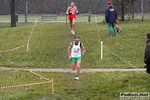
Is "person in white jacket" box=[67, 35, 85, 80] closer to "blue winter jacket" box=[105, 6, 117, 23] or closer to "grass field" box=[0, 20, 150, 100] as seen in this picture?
"grass field" box=[0, 20, 150, 100]

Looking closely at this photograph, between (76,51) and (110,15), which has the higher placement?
(110,15)

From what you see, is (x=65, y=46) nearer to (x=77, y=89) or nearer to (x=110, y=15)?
(x=110, y=15)

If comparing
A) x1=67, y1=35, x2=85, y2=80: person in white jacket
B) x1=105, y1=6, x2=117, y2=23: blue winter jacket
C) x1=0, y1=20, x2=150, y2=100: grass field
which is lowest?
x1=0, y1=20, x2=150, y2=100: grass field

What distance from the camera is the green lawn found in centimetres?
1537

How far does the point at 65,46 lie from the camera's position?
1800cm

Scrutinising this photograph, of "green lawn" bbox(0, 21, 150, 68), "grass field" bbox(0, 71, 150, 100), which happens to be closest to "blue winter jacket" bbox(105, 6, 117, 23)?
"green lawn" bbox(0, 21, 150, 68)

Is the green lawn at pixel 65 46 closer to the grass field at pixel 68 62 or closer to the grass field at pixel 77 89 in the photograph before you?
the grass field at pixel 68 62

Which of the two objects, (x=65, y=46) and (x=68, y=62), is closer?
(x=68, y=62)

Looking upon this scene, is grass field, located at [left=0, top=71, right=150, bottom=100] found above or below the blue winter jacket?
below

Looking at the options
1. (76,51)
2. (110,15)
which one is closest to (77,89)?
(76,51)

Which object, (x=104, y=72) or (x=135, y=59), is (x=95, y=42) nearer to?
(x=135, y=59)

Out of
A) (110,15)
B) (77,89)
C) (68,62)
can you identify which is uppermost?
(110,15)

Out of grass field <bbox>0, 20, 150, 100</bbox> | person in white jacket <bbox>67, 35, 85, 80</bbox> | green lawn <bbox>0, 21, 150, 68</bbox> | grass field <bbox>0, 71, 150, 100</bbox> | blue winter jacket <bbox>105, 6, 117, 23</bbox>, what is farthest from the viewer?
blue winter jacket <bbox>105, 6, 117, 23</bbox>

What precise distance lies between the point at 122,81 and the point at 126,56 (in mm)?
6272
